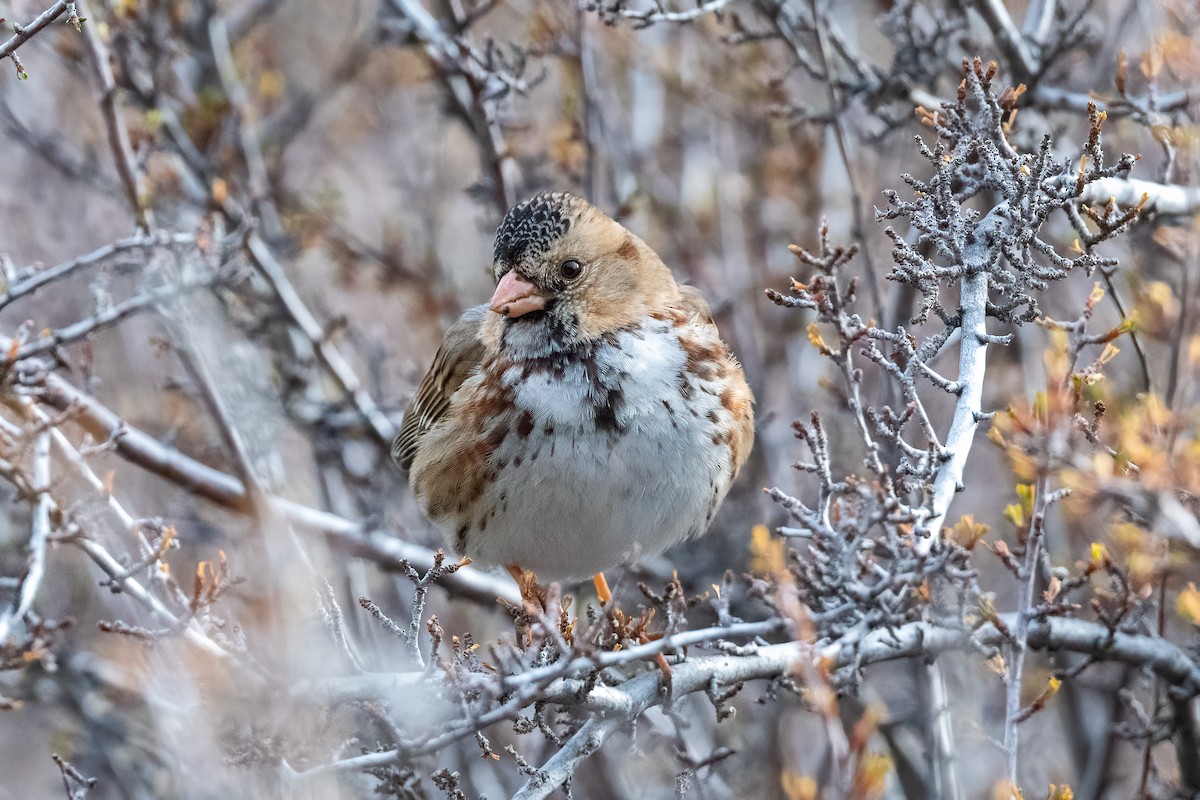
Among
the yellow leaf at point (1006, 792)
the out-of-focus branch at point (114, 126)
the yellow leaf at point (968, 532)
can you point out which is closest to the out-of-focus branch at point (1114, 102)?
the yellow leaf at point (968, 532)

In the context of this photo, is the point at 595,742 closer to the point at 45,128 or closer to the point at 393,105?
the point at 45,128

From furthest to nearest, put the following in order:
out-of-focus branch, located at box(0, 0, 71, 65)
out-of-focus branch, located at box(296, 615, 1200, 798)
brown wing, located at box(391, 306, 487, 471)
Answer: brown wing, located at box(391, 306, 487, 471) < out-of-focus branch, located at box(296, 615, 1200, 798) < out-of-focus branch, located at box(0, 0, 71, 65)

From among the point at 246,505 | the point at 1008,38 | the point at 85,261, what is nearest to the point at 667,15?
the point at 1008,38

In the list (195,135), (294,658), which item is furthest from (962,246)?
(195,135)

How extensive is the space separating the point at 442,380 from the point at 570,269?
2.87 feet

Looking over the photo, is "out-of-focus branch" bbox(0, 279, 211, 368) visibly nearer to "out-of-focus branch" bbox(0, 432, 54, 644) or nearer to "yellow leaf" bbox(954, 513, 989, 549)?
"out-of-focus branch" bbox(0, 432, 54, 644)

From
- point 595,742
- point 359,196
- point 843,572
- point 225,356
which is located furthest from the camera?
point 359,196

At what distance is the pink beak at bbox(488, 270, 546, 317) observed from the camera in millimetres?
4211

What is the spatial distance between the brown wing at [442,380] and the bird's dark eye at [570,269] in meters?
0.49

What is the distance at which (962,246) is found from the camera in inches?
120

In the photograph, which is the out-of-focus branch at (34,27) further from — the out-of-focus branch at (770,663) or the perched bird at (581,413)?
the perched bird at (581,413)

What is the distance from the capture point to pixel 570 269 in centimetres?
434

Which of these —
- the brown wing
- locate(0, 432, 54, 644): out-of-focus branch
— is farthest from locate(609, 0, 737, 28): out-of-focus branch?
locate(0, 432, 54, 644): out-of-focus branch

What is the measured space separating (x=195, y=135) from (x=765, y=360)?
3180 mm
